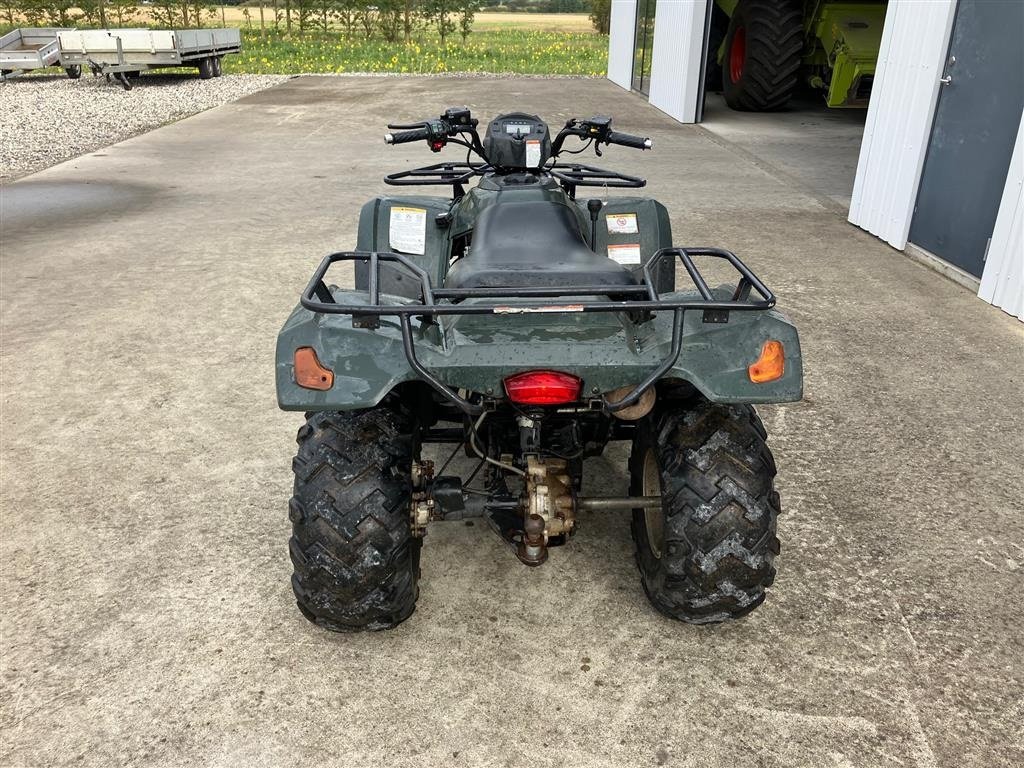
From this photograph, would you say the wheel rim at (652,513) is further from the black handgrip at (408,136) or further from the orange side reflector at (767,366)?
the black handgrip at (408,136)

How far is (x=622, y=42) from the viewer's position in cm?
1830

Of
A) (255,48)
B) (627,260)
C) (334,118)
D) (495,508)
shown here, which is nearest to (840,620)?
(495,508)

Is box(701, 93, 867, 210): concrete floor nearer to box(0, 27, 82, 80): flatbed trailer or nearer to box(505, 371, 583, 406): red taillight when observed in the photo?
box(505, 371, 583, 406): red taillight

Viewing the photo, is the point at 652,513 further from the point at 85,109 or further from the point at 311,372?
the point at 85,109

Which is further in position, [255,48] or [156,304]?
[255,48]

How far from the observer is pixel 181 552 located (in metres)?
2.92

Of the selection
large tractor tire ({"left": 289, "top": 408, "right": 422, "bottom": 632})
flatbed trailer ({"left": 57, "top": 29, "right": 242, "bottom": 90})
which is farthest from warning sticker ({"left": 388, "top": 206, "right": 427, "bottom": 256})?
flatbed trailer ({"left": 57, "top": 29, "right": 242, "bottom": 90})

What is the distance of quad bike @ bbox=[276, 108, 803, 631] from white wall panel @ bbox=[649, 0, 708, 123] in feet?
34.7

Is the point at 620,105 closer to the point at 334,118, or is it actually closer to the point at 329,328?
the point at 334,118

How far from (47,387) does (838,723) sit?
374cm

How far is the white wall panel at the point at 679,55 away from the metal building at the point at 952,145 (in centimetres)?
585

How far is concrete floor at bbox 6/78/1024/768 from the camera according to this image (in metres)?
2.18

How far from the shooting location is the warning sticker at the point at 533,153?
3199 millimetres

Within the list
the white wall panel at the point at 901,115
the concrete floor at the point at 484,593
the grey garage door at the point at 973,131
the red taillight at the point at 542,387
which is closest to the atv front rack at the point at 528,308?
the red taillight at the point at 542,387
